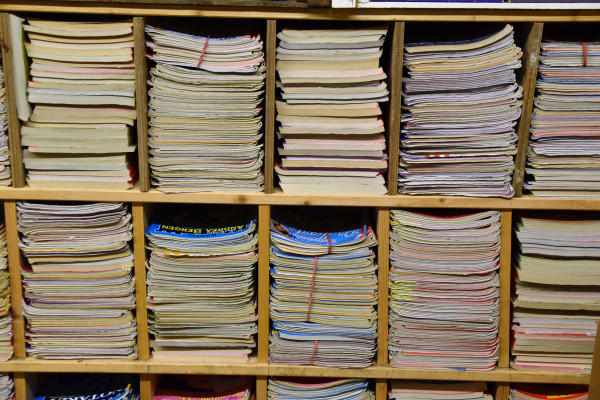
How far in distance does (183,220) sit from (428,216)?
86 centimetres

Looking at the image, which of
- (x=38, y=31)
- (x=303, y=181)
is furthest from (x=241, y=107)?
(x=38, y=31)

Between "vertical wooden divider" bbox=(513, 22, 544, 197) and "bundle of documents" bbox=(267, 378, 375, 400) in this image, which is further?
"bundle of documents" bbox=(267, 378, 375, 400)

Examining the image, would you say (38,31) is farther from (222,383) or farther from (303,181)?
(222,383)

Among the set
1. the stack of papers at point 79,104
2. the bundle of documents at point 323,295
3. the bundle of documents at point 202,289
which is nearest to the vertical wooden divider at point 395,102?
the bundle of documents at point 323,295

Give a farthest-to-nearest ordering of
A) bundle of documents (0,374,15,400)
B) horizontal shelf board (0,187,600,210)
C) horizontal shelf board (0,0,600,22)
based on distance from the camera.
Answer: bundle of documents (0,374,15,400) → horizontal shelf board (0,187,600,210) → horizontal shelf board (0,0,600,22)

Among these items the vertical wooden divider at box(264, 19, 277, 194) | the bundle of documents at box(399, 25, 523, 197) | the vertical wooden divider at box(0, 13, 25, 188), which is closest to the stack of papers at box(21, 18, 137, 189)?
the vertical wooden divider at box(0, 13, 25, 188)

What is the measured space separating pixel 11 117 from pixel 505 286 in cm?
172

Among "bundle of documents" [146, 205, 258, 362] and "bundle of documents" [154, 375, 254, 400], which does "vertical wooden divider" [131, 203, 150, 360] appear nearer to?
"bundle of documents" [146, 205, 258, 362]

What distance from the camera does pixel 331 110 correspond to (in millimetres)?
1975

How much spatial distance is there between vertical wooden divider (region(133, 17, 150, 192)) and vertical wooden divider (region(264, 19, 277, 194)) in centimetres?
39

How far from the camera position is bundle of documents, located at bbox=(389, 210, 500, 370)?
80.0 inches

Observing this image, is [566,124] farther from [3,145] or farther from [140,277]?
[3,145]

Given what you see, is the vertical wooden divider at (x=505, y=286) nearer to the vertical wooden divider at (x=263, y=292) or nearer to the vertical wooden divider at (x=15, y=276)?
the vertical wooden divider at (x=263, y=292)

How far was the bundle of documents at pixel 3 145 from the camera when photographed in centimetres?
195
